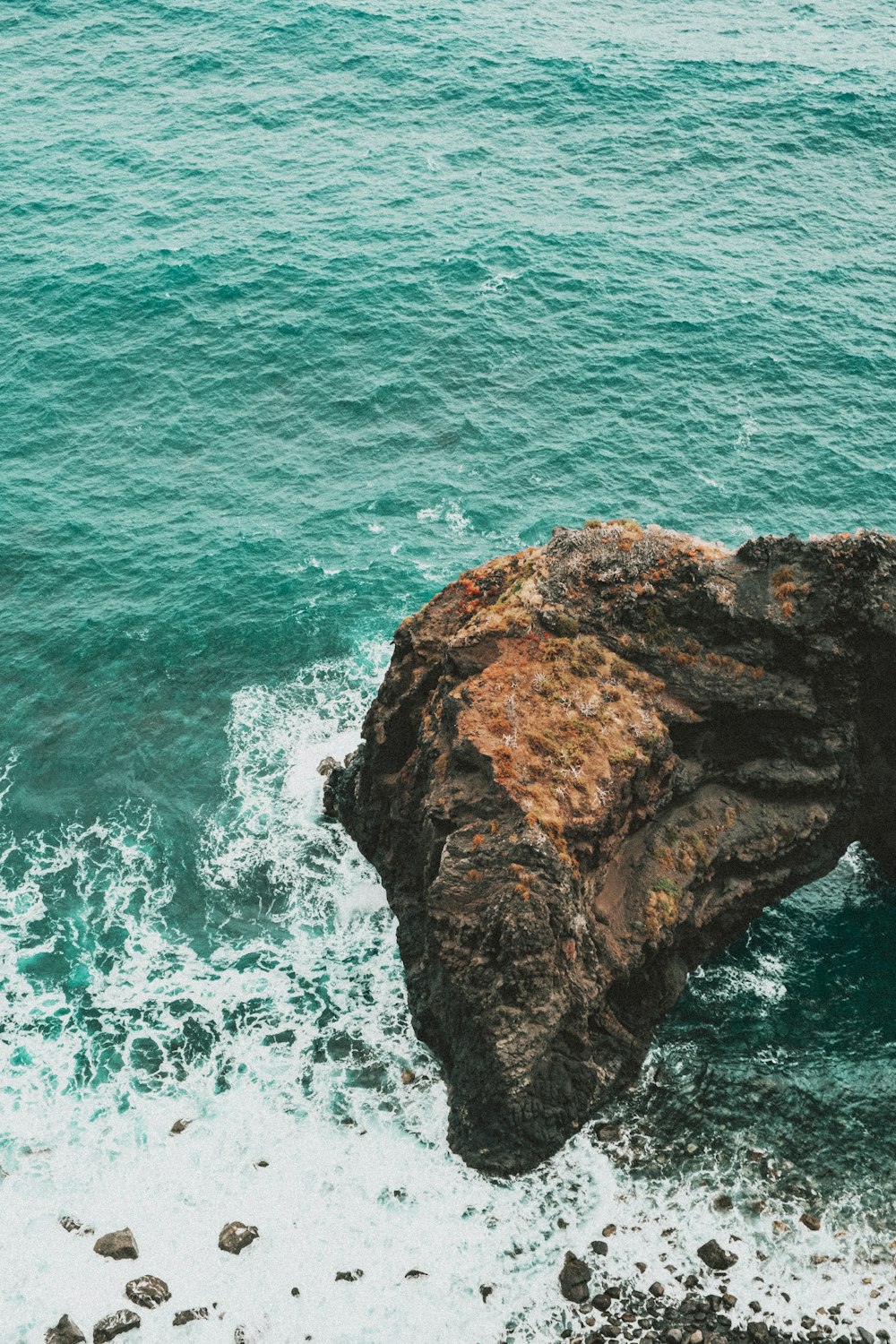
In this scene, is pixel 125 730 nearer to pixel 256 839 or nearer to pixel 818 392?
pixel 256 839

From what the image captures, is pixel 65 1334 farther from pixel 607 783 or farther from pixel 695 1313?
pixel 607 783

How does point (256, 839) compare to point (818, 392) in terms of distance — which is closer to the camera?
point (256, 839)

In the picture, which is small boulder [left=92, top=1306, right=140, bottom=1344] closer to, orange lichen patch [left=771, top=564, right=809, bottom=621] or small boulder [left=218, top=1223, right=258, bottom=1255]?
small boulder [left=218, top=1223, right=258, bottom=1255]

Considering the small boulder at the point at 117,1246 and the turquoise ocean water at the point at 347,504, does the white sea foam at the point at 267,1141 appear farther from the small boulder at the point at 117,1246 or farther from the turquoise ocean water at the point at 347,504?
the small boulder at the point at 117,1246

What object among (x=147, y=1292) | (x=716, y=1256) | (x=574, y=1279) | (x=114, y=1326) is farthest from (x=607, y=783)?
(x=114, y=1326)

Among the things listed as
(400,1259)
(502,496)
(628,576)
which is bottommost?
(400,1259)

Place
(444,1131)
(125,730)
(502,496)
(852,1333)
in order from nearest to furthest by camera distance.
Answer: (852,1333), (444,1131), (125,730), (502,496)

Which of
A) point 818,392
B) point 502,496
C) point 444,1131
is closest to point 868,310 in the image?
point 818,392
